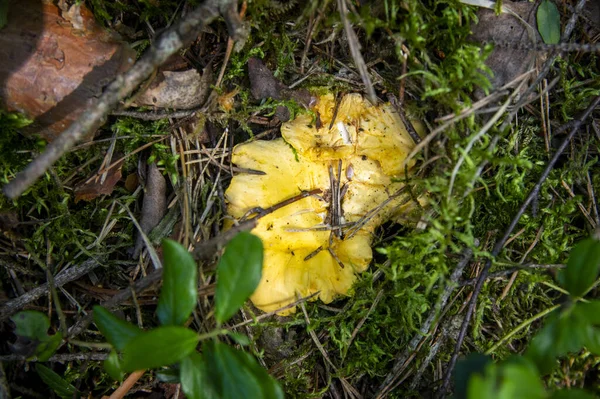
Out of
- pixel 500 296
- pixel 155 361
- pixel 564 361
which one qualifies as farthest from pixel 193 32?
pixel 564 361

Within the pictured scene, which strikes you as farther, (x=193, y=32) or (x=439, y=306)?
(x=439, y=306)

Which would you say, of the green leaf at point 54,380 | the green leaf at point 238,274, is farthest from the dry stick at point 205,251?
the green leaf at point 54,380

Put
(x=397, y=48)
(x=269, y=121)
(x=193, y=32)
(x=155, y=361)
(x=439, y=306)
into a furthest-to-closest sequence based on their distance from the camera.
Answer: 1. (x=269, y=121)
2. (x=439, y=306)
3. (x=397, y=48)
4. (x=193, y=32)
5. (x=155, y=361)

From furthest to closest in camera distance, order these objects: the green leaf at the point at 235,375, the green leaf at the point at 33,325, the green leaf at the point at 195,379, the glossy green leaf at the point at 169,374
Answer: the green leaf at the point at 33,325
the glossy green leaf at the point at 169,374
the green leaf at the point at 195,379
the green leaf at the point at 235,375

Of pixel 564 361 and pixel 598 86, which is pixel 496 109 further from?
pixel 564 361

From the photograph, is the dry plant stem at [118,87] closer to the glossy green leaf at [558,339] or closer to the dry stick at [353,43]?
the dry stick at [353,43]
